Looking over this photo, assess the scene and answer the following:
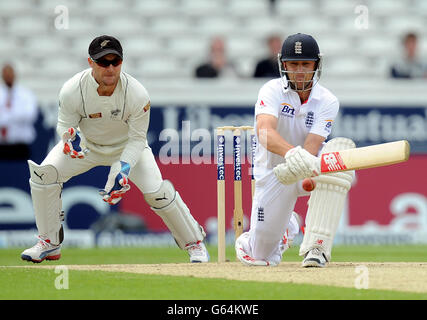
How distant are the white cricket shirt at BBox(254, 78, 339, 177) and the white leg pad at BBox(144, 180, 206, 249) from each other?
0.83 metres

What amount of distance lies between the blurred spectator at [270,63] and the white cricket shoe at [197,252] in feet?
13.8

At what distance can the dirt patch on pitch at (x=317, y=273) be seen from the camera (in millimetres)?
5441

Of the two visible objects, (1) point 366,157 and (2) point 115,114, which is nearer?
(1) point 366,157

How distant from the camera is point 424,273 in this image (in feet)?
19.5

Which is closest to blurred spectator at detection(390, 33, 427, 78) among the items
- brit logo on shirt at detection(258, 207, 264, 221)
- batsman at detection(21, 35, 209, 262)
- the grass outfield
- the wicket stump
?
the wicket stump

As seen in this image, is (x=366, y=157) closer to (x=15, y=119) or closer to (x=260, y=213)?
(x=260, y=213)

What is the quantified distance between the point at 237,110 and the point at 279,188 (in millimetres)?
4277

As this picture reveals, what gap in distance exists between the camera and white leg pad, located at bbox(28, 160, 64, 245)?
695cm

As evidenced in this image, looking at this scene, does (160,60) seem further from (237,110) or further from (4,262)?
(4,262)

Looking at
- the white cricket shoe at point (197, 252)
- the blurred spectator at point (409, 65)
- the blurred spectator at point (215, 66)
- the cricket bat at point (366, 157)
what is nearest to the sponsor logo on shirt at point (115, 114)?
the white cricket shoe at point (197, 252)

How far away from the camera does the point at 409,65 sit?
11.4m

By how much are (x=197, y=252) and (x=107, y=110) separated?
50.4 inches

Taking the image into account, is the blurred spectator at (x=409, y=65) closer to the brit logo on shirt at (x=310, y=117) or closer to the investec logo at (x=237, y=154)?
the investec logo at (x=237, y=154)

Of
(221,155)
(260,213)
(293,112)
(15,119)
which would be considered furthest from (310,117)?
(15,119)
